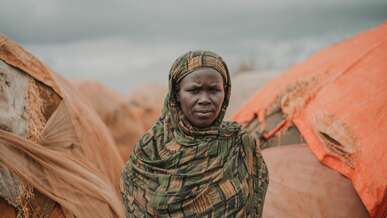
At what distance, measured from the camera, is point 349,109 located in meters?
4.20

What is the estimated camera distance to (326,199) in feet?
13.2

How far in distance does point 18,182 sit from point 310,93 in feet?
8.13

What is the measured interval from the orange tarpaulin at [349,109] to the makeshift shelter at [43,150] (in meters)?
1.60

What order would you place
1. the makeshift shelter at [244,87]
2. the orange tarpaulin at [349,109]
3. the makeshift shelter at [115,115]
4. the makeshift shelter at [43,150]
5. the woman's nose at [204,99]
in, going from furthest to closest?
the makeshift shelter at [244,87]
the makeshift shelter at [115,115]
the orange tarpaulin at [349,109]
the makeshift shelter at [43,150]
the woman's nose at [204,99]

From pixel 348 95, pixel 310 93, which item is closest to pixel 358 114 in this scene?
pixel 348 95

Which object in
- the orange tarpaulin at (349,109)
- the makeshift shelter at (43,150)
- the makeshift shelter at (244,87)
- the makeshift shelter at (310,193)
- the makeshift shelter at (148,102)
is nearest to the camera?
the makeshift shelter at (43,150)

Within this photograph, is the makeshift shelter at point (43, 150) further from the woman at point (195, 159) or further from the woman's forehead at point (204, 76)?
the woman's forehead at point (204, 76)

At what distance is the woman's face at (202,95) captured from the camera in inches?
110

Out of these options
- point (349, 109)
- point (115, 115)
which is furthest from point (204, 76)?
point (115, 115)

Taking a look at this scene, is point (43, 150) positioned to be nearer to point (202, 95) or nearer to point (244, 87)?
point (202, 95)

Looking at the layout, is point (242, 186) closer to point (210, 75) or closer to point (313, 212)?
point (210, 75)

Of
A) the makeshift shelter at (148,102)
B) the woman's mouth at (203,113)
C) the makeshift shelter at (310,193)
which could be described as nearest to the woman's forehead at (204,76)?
the woman's mouth at (203,113)

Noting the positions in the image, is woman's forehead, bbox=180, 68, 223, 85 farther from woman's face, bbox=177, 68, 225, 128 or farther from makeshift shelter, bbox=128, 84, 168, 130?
makeshift shelter, bbox=128, 84, 168, 130

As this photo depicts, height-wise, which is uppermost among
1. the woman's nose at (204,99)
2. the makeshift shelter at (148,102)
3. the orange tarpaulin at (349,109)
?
the woman's nose at (204,99)
